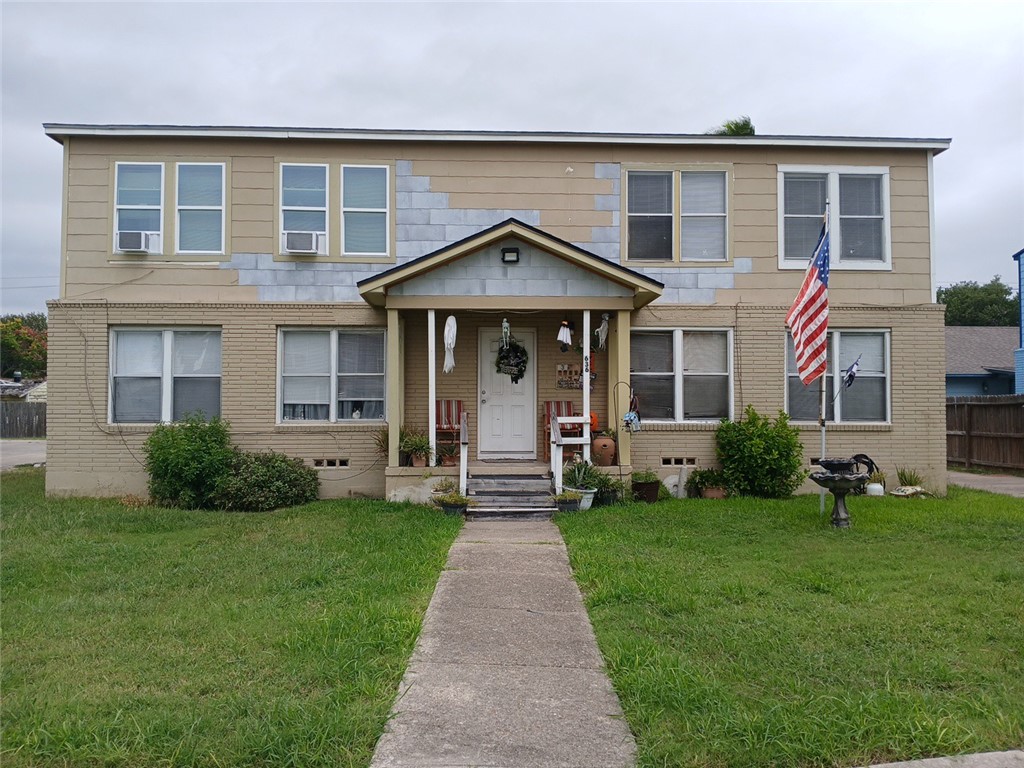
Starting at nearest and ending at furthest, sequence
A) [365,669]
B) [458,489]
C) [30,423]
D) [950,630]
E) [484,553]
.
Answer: [365,669] < [950,630] < [484,553] < [458,489] < [30,423]

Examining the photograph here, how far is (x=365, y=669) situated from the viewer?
189 inches

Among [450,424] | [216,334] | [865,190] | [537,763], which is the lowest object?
[537,763]

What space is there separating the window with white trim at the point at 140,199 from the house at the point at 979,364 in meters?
25.9

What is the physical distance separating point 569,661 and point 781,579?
289cm

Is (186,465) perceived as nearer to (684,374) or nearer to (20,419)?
(684,374)

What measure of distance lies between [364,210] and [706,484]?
7488 millimetres

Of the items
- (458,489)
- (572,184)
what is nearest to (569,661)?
(458,489)

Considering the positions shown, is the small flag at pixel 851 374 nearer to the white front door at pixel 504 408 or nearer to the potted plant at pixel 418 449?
the white front door at pixel 504 408

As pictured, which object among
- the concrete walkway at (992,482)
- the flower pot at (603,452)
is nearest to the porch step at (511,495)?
the flower pot at (603,452)

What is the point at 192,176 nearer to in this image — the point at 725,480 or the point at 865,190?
the point at 725,480

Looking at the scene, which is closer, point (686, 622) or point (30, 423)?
point (686, 622)

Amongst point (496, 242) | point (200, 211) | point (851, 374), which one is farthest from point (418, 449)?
point (851, 374)

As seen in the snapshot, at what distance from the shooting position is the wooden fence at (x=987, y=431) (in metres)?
18.1

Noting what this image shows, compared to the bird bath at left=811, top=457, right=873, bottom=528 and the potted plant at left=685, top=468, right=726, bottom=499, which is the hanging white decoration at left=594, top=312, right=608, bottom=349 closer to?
the potted plant at left=685, top=468, right=726, bottom=499
